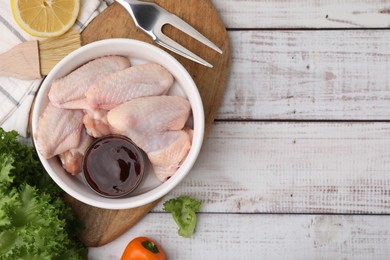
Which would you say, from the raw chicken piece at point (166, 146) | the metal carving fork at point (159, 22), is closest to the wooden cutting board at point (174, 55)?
the metal carving fork at point (159, 22)

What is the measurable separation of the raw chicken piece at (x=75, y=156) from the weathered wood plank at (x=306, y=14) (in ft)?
1.58

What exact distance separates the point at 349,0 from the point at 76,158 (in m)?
0.82

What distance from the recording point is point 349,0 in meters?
1.74

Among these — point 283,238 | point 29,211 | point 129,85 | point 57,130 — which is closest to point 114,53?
point 129,85

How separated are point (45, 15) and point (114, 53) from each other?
0.20 meters

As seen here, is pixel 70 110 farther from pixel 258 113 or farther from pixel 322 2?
pixel 322 2

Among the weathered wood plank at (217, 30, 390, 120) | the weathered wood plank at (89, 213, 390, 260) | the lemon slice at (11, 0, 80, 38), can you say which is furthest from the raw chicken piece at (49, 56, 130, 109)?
the weathered wood plank at (89, 213, 390, 260)

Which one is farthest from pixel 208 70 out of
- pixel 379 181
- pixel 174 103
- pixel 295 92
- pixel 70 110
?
pixel 379 181

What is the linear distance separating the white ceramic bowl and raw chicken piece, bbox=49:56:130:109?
17 millimetres

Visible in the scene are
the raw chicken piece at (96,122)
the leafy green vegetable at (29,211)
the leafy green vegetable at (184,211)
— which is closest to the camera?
the leafy green vegetable at (29,211)

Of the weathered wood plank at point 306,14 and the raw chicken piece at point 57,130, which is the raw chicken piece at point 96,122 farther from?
the weathered wood plank at point 306,14

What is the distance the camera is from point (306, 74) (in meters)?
1.74

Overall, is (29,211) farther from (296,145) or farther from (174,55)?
(296,145)

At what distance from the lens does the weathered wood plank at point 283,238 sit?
176 centimetres
